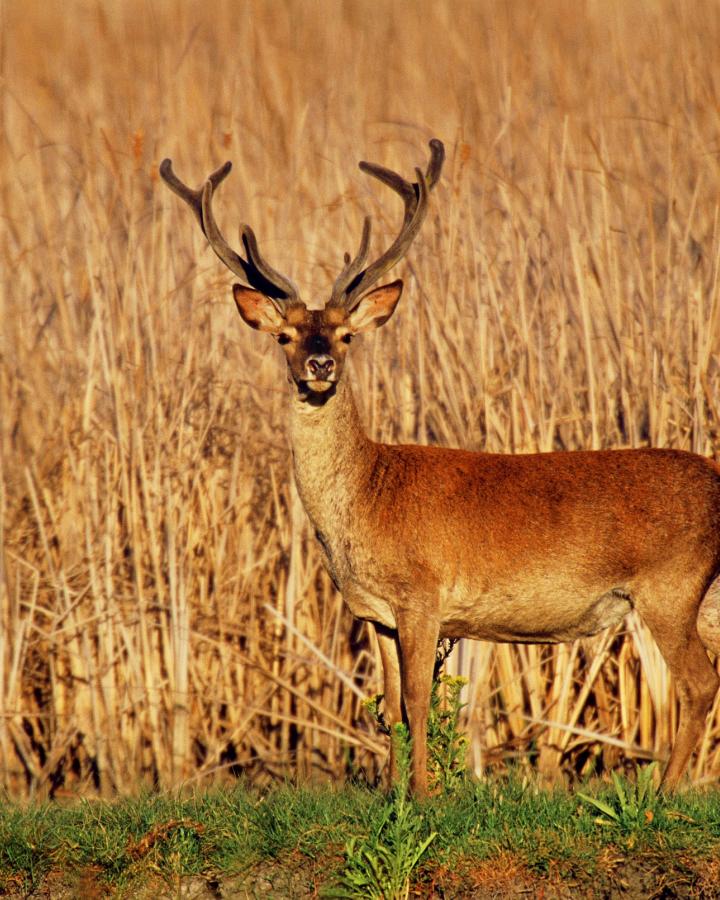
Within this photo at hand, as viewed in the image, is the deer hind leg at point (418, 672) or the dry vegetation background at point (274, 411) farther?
the dry vegetation background at point (274, 411)

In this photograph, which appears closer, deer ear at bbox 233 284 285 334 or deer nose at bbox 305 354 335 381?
deer nose at bbox 305 354 335 381

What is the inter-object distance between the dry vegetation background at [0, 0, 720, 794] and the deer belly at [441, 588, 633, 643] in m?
1.15

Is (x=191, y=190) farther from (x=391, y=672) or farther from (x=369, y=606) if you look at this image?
(x=391, y=672)

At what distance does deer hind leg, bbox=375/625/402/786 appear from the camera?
5.68m

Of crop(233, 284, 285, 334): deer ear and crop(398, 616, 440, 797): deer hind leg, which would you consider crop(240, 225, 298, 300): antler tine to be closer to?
crop(233, 284, 285, 334): deer ear

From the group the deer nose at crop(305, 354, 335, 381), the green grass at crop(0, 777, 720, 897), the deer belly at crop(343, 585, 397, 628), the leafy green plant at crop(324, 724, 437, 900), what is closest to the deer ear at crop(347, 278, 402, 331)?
the deer nose at crop(305, 354, 335, 381)

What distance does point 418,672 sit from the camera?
541cm

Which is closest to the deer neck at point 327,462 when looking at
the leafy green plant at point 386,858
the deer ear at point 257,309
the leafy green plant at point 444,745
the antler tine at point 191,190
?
the deer ear at point 257,309

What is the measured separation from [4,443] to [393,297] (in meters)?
2.70

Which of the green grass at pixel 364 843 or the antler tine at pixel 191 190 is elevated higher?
the antler tine at pixel 191 190

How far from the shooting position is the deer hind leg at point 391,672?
5.68 m

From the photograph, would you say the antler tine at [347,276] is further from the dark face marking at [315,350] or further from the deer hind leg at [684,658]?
the deer hind leg at [684,658]

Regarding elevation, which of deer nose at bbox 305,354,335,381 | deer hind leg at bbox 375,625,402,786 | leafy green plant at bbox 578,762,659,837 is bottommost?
leafy green plant at bbox 578,762,659,837

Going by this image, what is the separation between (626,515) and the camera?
5.46 m
